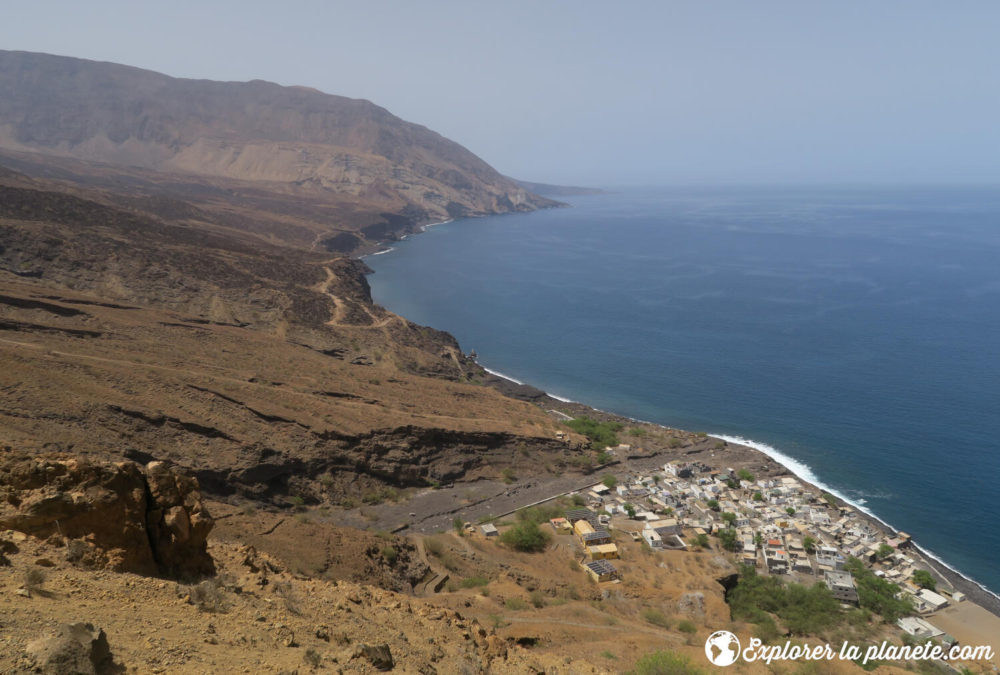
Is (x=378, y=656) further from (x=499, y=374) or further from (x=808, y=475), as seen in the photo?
(x=499, y=374)

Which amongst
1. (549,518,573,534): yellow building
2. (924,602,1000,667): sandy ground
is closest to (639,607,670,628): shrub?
(549,518,573,534): yellow building

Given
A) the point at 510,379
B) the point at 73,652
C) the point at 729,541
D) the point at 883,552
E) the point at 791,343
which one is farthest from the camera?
the point at 791,343

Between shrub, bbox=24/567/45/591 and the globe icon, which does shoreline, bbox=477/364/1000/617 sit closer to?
the globe icon

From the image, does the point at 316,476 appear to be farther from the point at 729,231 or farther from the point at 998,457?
the point at 729,231

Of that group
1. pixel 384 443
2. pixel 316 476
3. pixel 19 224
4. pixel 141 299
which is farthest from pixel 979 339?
pixel 19 224

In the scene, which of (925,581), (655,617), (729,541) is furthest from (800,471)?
(655,617)

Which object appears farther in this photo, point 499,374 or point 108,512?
point 499,374
